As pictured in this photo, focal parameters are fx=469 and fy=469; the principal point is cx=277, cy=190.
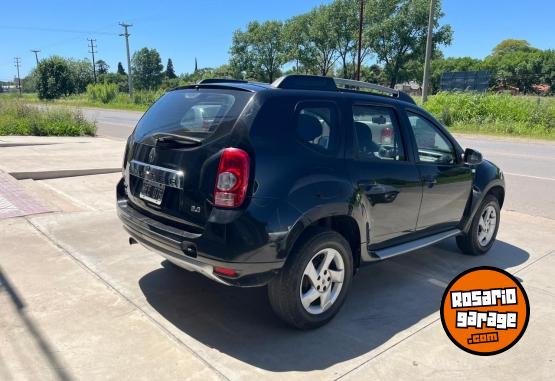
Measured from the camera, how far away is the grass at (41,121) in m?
16.1

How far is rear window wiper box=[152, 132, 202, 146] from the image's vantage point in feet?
10.5

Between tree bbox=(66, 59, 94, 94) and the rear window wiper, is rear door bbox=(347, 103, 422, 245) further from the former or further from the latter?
tree bbox=(66, 59, 94, 94)

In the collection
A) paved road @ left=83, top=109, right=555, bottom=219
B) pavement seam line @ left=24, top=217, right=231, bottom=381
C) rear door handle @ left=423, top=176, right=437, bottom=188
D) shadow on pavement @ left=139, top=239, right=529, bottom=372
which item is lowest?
paved road @ left=83, top=109, right=555, bottom=219

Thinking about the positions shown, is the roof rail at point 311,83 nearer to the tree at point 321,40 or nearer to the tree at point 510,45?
the tree at point 321,40

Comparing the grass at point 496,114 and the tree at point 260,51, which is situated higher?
the tree at point 260,51

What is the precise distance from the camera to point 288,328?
339 centimetres

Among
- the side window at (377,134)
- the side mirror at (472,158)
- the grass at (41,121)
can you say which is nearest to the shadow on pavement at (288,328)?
the side mirror at (472,158)

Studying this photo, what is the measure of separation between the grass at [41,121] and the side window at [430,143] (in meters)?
15.1

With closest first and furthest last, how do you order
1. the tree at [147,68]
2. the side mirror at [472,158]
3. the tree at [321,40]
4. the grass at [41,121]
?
the side mirror at [472,158]
the grass at [41,121]
the tree at [321,40]
the tree at [147,68]

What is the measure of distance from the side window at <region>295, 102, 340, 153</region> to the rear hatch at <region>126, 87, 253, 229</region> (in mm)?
416

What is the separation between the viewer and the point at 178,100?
12.3 feet

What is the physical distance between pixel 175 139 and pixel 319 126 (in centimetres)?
104

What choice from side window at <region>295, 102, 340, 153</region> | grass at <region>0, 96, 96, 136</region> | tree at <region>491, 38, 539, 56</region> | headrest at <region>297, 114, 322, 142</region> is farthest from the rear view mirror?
tree at <region>491, 38, 539, 56</region>

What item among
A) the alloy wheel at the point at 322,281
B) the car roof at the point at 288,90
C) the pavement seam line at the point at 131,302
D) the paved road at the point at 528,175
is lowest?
the paved road at the point at 528,175
